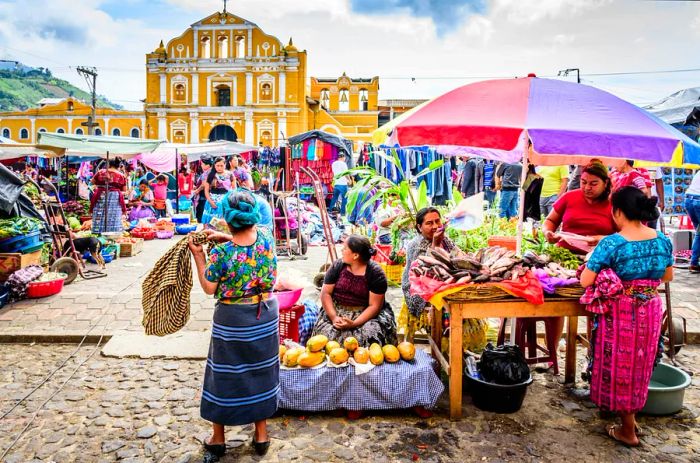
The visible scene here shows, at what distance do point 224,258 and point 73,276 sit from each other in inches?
216

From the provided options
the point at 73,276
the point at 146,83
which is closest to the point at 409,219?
the point at 73,276

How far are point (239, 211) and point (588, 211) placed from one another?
2955mm

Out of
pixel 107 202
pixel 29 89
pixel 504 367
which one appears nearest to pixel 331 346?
pixel 504 367

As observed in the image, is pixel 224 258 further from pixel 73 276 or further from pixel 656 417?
pixel 73 276

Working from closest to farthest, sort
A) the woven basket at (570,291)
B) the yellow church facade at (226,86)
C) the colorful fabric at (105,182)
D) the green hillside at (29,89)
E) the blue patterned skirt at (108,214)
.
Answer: the woven basket at (570,291)
the colorful fabric at (105,182)
the blue patterned skirt at (108,214)
the yellow church facade at (226,86)
the green hillside at (29,89)

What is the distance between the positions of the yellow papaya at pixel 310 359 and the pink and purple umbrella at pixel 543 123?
5.37 feet

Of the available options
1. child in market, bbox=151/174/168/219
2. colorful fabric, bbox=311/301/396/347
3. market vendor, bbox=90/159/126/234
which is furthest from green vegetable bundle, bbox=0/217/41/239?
child in market, bbox=151/174/168/219

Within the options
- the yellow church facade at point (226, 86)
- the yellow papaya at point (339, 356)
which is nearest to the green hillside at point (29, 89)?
the yellow church facade at point (226, 86)

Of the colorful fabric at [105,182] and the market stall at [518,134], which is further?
the colorful fabric at [105,182]

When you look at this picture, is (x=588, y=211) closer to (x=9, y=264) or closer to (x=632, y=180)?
(x=632, y=180)

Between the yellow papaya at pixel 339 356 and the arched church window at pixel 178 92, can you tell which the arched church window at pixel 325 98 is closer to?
the arched church window at pixel 178 92

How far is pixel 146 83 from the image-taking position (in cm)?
4138

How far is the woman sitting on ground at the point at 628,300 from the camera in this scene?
3.21 meters

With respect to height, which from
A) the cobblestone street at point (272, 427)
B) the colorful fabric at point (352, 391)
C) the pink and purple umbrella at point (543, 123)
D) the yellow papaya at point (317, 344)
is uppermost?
the pink and purple umbrella at point (543, 123)
